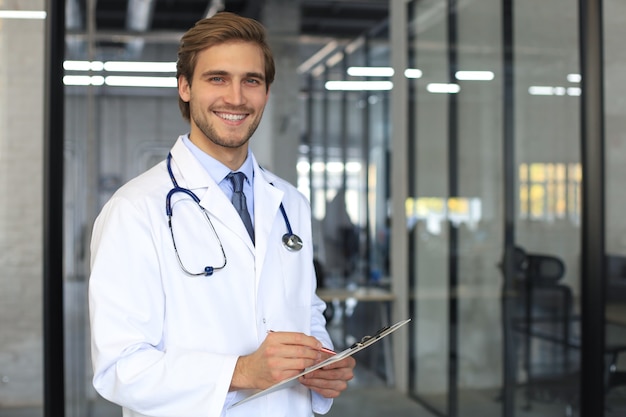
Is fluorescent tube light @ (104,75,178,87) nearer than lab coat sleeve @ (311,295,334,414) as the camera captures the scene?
No

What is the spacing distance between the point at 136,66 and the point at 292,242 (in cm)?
519

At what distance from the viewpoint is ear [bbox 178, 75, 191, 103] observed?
1771 mm

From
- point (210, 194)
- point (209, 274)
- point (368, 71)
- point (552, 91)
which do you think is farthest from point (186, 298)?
point (368, 71)

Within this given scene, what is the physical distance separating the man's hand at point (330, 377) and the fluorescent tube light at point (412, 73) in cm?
469

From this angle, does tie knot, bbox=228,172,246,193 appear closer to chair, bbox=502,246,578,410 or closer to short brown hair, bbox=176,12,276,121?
short brown hair, bbox=176,12,276,121

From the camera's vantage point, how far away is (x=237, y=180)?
1.82 metres

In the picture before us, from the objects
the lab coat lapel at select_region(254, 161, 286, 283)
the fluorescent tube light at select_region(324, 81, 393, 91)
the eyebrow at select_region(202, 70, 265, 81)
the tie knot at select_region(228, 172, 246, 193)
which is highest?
the fluorescent tube light at select_region(324, 81, 393, 91)

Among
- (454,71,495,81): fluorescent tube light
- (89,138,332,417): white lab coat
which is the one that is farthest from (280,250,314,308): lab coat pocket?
(454,71,495,81): fluorescent tube light

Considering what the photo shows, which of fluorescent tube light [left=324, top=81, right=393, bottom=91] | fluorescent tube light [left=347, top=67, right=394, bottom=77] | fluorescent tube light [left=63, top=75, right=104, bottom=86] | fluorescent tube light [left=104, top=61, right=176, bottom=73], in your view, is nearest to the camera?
fluorescent tube light [left=63, top=75, right=104, bottom=86]

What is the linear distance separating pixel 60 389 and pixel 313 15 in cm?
822

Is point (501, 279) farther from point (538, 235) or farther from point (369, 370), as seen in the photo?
point (369, 370)

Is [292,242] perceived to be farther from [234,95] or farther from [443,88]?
[443,88]

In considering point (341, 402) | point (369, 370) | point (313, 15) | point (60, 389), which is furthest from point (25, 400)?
point (313, 15)

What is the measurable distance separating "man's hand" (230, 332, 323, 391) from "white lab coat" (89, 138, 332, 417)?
38 mm
